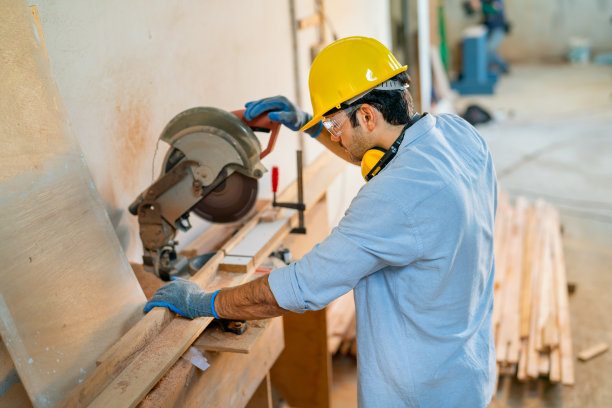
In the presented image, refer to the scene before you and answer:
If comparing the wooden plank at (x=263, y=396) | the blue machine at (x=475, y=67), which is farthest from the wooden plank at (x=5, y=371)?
the blue machine at (x=475, y=67)

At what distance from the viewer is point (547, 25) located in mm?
12453

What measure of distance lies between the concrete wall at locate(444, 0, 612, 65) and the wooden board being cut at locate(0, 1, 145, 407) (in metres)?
11.5

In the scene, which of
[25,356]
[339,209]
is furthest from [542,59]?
[25,356]

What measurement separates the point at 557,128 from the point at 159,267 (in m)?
7.86

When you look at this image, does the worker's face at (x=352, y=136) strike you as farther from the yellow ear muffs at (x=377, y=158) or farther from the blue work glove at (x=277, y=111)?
the blue work glove at (x=277, y=111)

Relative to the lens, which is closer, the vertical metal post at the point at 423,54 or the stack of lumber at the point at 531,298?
the stack of lumber at the point at 531,298

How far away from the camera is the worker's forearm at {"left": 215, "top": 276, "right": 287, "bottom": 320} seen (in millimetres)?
1772

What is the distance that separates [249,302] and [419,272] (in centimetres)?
52

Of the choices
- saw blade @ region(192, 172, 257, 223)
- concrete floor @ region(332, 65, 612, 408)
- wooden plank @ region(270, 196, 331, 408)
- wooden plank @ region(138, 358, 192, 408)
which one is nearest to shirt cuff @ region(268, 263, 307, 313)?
wooden plank @ region(138, 358, 192, 408)

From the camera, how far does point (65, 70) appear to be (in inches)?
81.1

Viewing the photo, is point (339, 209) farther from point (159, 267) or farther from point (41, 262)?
point (41, 262)

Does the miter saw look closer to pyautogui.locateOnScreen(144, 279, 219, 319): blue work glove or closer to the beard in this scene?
pyautogui.locateOnScreen(144, 279, 219, 319): blue work glove

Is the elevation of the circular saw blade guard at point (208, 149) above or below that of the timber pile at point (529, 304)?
above

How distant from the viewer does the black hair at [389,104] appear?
1.82m
